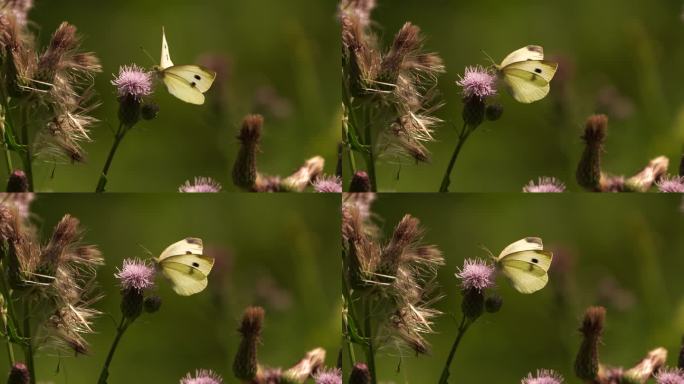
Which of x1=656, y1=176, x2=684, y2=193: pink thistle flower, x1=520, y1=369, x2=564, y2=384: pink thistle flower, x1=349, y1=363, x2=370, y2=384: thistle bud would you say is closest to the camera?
x1=349, y1=363, x2=370, y2=384: thistle bud

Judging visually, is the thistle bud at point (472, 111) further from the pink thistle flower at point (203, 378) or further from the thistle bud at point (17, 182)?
the thistle bud at point (17, 182)

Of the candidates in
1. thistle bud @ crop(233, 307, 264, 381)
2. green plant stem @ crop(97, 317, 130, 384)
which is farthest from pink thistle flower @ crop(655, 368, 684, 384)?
green plant stem @ crop(97, 317, 130, 384)

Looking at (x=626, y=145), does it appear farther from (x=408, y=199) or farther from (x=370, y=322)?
(x=370, y=322)

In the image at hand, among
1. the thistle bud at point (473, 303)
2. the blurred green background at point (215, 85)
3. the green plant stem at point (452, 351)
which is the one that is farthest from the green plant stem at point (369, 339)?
the blurred green background at point (215, 85)

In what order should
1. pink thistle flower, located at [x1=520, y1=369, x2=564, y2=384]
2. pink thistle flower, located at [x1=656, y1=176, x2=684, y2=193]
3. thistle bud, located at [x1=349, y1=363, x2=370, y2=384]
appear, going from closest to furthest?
thistle bud, located at [x1=349, y1=363, x2=370, y2=384] < pink thistle flower, located at [x1=520, y1=369, x2=564, y2=384] < pink thistle flower, located at [x1=656, y1=176, x2=684, y2=193]

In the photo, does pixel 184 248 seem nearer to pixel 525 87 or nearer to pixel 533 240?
pixel 533 240

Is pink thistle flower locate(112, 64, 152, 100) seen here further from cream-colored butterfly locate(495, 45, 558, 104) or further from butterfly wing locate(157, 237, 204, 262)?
cream-colored butterfly locate(495, 45, 558, 104)
